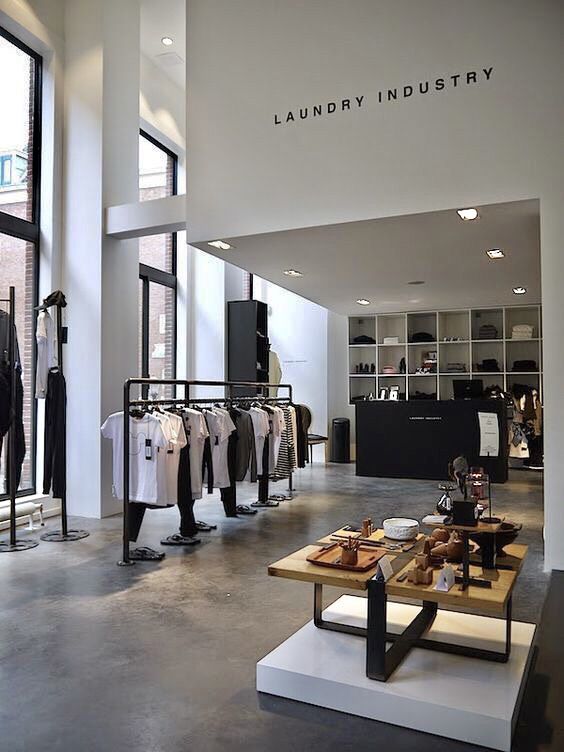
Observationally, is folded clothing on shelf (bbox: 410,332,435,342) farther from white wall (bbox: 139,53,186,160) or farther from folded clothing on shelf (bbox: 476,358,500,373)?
white wall (bbox: 139,53,186,160)

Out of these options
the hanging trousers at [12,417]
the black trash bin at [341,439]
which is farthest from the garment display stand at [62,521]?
the black trash bin at [341,439]

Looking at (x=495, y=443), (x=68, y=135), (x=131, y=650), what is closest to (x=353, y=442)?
(x=495, y=443)

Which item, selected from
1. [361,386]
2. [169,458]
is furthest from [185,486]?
[361,386]

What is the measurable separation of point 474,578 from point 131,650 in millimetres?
1749

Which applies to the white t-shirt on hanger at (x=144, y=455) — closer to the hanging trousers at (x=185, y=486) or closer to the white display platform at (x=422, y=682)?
the hanging trousers at (x=185, y=486)

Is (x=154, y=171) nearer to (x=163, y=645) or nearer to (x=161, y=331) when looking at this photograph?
(x=161, y=331)

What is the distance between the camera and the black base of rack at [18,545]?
17.6 ft

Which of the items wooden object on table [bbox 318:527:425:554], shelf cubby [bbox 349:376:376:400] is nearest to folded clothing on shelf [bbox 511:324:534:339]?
shelf cubby [bbox 349:376:376:400]

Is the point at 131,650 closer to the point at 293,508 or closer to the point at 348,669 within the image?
the point at 348,669

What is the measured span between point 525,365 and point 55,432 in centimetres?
791

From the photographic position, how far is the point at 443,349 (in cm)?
1157

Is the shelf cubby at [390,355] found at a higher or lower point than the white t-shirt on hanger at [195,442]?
higher

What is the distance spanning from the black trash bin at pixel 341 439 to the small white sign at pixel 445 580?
29.5 feet

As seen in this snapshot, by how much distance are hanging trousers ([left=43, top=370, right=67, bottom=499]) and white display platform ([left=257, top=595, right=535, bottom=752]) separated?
3385 mm
